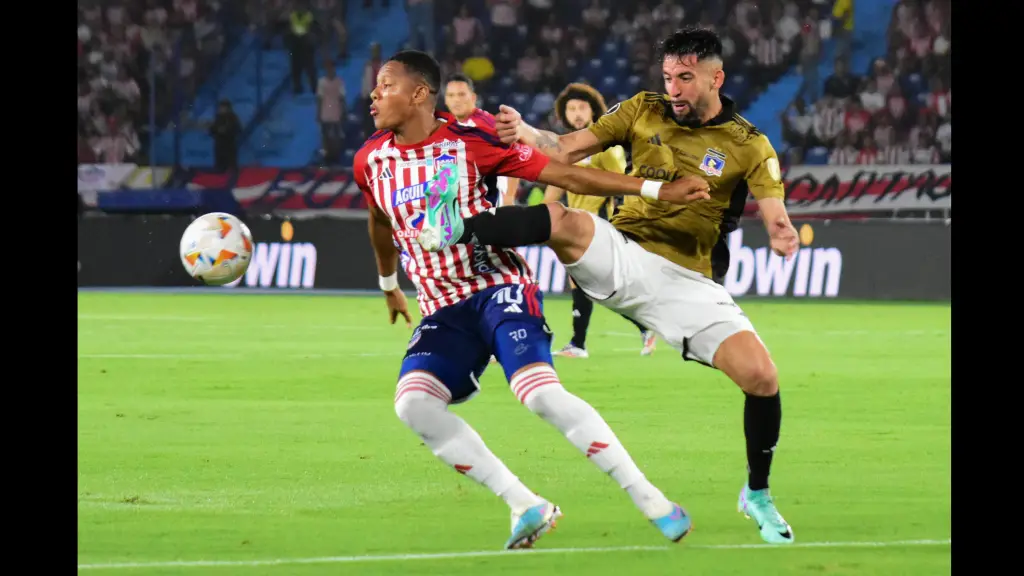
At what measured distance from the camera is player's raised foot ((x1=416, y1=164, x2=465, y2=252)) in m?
5.88

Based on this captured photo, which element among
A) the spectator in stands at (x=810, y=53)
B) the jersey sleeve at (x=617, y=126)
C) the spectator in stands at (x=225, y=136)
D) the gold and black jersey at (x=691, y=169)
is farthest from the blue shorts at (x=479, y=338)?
the spectator in stands at (x=810, y=53)

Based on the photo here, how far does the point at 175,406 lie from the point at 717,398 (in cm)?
352

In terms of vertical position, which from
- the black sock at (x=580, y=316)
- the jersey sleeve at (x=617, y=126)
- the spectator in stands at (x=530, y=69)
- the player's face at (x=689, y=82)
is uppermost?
the spectator in stands at (x=530, y=69)

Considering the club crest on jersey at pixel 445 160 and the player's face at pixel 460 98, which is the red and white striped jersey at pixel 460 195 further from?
the player's face at pixel 460 98

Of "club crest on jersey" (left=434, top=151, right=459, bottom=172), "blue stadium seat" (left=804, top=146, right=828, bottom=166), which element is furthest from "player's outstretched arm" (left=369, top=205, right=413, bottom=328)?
"blue stadium seat" (left=804, top=146, right=828, bottom=166)

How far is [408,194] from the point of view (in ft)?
20.1

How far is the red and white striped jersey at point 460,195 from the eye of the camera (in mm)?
6098

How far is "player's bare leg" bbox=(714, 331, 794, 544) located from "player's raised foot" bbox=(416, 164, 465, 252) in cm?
114

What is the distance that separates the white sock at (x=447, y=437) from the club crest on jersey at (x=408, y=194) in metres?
0.70

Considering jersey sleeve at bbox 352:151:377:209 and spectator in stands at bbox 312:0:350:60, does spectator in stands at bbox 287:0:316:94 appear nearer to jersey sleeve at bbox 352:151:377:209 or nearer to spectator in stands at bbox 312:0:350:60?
spectator in stands at bbox 312:0:350:60

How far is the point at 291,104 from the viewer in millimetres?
25656

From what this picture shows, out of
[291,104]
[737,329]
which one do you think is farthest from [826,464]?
[291,104]

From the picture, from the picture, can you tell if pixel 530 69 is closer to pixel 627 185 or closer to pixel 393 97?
pixel 393 97

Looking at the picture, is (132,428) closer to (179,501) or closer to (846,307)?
(179,501)
